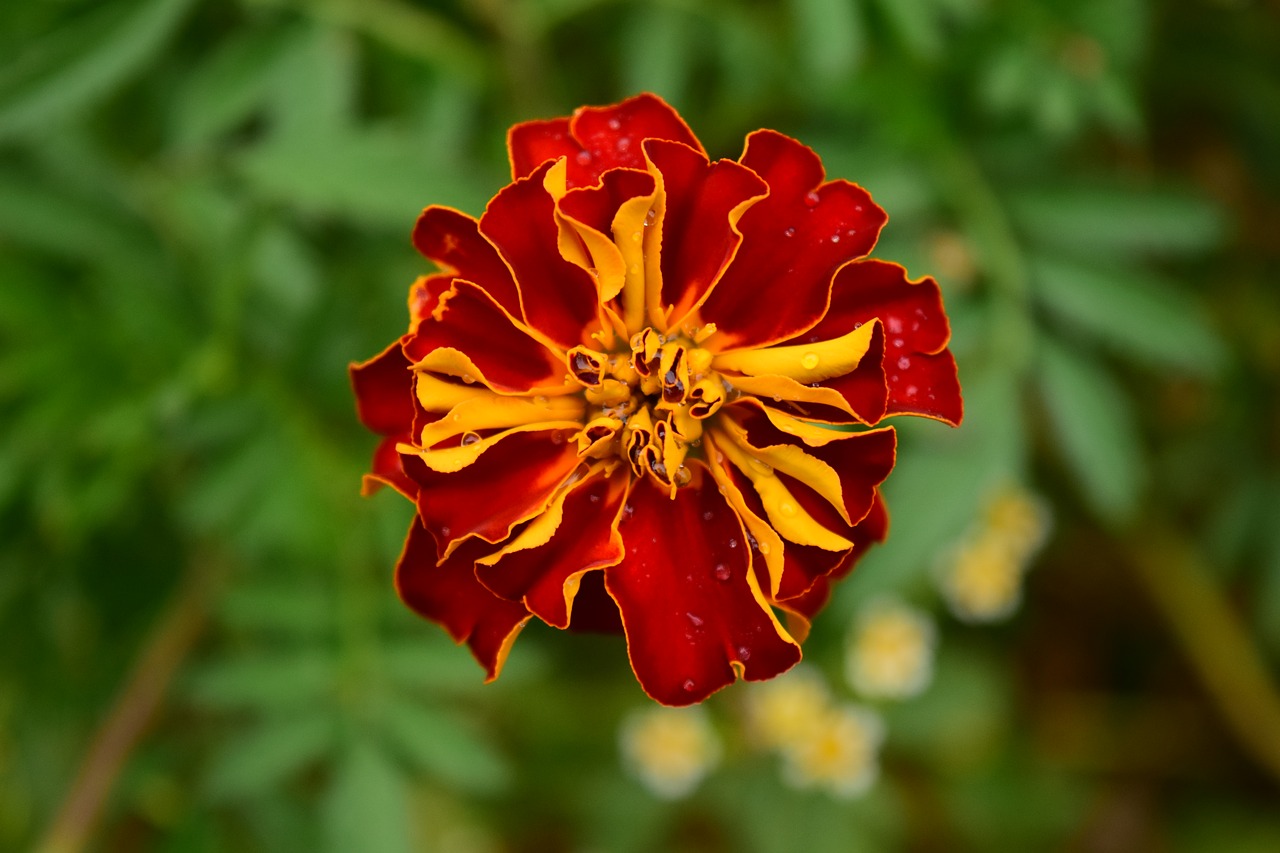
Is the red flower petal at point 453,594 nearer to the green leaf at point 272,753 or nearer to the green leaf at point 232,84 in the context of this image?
the green leaf at point 272,753

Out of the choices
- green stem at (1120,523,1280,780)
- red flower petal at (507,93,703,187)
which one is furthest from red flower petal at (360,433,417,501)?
green stem at (1120,523,1280,780)

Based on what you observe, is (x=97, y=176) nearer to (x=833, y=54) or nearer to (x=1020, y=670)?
(x=833, y=54)

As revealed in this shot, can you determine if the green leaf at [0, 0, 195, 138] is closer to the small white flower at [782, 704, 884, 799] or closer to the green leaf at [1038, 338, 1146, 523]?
the green leaf at [1038, 338, 1146, 523]

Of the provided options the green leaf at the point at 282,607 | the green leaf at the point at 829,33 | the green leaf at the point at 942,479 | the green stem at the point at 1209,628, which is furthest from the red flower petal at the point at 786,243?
the green stem at the point at 1209,628

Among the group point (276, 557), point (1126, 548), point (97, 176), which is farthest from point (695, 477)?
point (1126, 548)

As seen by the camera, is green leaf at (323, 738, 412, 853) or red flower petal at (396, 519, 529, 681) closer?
red flower petal at (396, 519, 529, 681)

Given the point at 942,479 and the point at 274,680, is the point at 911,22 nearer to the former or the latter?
the point at 942,479
